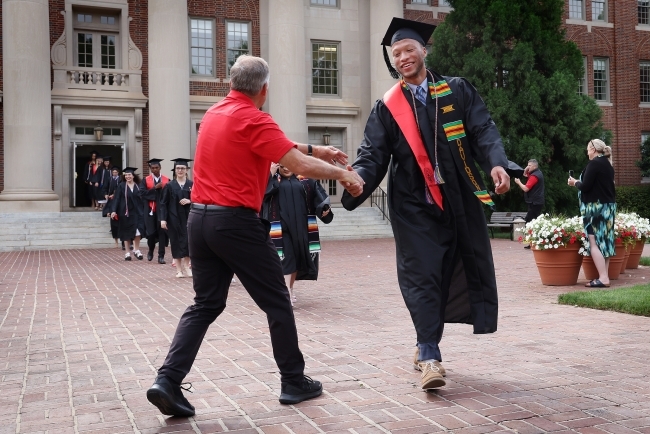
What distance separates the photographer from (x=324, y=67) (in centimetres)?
3216

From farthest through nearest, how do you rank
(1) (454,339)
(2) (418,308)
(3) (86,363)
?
(1) (454,339), (3) (86,363), (2) (418,308)

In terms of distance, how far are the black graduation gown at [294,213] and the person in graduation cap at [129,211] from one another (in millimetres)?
9598

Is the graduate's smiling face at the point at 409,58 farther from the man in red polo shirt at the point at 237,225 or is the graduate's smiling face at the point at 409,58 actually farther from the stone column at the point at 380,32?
the stone column at the point at 380,32

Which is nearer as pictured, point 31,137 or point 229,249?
point 229,249

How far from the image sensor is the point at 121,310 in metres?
9.20

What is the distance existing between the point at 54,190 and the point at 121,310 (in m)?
19.9

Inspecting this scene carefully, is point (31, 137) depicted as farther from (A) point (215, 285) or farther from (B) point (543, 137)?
(A) point (215, 285)

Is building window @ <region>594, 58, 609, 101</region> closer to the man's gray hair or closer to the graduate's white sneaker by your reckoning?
the graduate's white sneaker

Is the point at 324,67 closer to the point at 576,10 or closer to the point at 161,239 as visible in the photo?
the point at 576,10

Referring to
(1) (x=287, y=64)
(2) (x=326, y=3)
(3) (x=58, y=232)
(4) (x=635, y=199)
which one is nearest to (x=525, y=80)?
(1) (x=287, y=64)

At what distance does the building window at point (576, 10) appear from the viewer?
36.9 m

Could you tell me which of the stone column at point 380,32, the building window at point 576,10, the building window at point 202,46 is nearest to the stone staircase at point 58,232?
the stone column at point 380,32

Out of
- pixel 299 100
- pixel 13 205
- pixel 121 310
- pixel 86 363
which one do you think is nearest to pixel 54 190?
pixel 13 205

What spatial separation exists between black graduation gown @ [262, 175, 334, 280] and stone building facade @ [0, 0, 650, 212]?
17.7m
